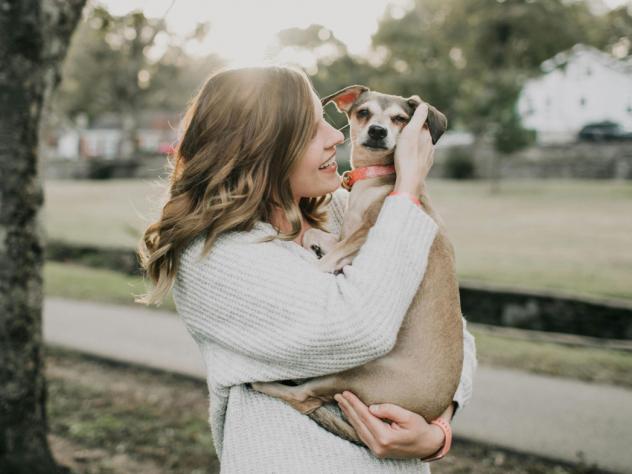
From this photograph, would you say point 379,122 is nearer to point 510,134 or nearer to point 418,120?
point 418,120

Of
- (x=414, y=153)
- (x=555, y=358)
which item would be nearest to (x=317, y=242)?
(x=414, y=153)

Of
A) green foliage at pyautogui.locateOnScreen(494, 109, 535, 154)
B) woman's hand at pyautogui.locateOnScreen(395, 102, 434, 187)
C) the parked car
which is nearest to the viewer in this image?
woman's hand at pyautogui.locateOnScreen(395, 102, 434, 187)

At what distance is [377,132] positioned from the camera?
10.2ft

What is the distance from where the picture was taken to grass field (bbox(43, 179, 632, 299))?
10.9m

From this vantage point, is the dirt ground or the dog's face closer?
the dog's face

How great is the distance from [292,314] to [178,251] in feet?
1.47

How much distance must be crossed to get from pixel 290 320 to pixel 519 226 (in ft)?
57.4

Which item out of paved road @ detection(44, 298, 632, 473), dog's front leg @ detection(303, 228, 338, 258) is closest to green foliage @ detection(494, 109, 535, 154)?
paved road @ detection(44, 298, 632, 473)

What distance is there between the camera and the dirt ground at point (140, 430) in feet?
15.6

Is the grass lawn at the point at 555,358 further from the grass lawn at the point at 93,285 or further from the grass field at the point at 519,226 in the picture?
the grass field at the point at 519,226

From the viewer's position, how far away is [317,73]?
3712 cm

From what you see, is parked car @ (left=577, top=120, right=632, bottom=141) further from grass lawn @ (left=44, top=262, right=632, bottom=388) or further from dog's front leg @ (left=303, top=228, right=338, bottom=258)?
dog's front leg @ (left=303, top=228, right=338, bottom=258)

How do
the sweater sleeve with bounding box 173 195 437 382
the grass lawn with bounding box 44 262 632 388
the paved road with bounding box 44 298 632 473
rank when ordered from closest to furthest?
the sweater sleeve with bounding box 173 195 437 382
the paved road with bounding box 44 298 632 473
the grass lawn with bounding box 44 262 632 388

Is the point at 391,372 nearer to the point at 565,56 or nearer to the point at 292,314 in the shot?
the point at 292,314
